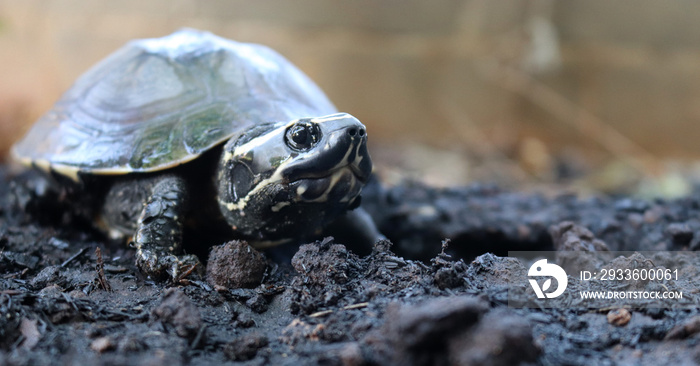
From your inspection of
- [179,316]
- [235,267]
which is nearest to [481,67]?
[235,267]

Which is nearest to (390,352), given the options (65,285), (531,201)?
(65,285)

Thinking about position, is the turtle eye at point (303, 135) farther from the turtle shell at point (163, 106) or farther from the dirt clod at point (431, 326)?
the dirt clod at point (431, 326)

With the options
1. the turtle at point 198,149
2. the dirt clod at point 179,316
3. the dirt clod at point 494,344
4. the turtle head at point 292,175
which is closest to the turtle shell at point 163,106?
the turtle at point 198,149

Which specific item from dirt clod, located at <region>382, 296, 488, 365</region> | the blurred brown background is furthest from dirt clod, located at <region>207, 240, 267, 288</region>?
the blurred brown background

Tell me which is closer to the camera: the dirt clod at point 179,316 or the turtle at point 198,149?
the dirt clod at point 179,316

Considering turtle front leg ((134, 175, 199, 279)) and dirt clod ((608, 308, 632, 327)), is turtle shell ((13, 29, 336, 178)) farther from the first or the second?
dirt clod ((608, 308, 632, 327))

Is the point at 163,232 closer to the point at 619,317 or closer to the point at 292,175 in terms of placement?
the point at 292,175

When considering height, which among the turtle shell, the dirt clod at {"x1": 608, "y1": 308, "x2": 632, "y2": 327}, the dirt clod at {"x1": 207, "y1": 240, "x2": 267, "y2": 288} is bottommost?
the dirt clod at {"x1": 207, "y1": 240, "x2": 267, "y2": 288}
